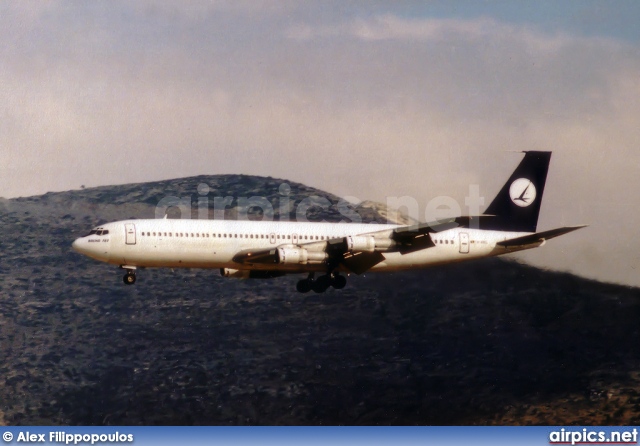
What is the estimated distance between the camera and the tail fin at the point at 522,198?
9650cm

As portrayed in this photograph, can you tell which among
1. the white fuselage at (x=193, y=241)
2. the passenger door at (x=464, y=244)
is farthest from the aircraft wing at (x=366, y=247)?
the passenger door at (x=464, y=244)

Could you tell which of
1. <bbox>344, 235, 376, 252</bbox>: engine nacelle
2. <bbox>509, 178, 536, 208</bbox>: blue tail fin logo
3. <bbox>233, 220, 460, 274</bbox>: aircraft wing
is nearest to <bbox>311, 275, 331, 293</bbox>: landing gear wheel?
<bbox>233, 220, 460, 274</bbox>: aircraft wing

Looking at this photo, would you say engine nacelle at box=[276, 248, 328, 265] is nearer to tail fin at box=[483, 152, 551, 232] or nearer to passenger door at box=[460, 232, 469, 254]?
passenger door at box=[460, 232, 469, 254]

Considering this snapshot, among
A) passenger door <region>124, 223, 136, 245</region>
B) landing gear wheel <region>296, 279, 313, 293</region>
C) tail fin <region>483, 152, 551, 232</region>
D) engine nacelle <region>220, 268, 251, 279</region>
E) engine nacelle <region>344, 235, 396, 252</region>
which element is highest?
tail fin <region>483, 152, 551, 232</region>

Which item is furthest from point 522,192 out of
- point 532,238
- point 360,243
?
point 360,243

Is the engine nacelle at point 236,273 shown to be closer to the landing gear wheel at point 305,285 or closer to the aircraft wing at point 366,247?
the landing gear wheel at point 305,285

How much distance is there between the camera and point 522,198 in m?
97.9

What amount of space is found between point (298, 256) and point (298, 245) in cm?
139

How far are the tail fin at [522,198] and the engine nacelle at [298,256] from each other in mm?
19833

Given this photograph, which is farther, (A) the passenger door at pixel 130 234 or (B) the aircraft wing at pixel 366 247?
(B) the aircraft wing at pixel 366 247

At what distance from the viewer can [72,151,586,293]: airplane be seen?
82.9 meters

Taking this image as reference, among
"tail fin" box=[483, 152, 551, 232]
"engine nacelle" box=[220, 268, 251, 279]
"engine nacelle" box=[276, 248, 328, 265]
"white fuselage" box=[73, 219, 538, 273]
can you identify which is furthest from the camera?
"tail fin" box=[483, 152, 551, 232]

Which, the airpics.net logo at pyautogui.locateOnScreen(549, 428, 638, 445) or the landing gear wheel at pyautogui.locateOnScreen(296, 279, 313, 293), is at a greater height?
the landing gear wheel at pyautogui.locateOnScreen(296, 279, 313, 293)

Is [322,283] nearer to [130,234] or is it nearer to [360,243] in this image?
[360,243]
